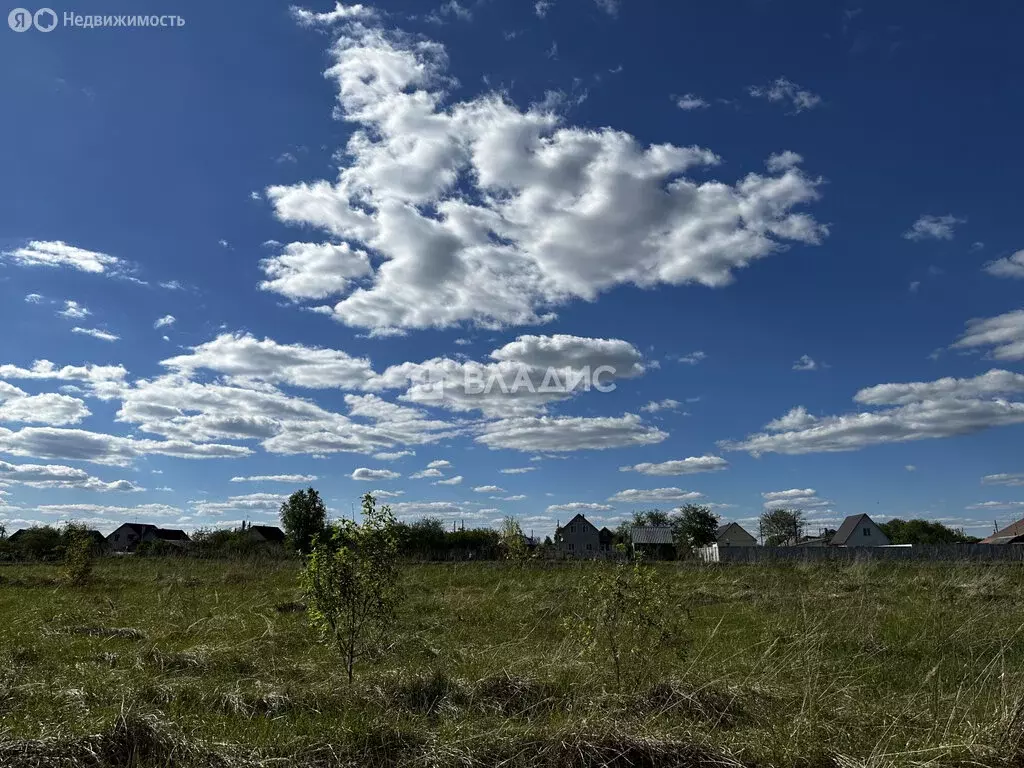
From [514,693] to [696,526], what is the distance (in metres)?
87.7

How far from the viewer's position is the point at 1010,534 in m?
68.8

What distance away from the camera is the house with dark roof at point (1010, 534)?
215ft

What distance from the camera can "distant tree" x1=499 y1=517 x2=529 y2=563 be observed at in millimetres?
30380

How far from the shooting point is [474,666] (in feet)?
24.4

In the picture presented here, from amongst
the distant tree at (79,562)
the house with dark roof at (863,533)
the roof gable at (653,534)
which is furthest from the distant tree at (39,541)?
the house with dark roof at (863,533)

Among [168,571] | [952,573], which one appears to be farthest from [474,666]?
[168,571]

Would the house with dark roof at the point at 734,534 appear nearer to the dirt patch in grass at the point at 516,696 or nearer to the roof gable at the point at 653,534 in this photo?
the roof gable at the point at 653,534

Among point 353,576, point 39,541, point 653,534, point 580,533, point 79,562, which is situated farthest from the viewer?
point 580,533

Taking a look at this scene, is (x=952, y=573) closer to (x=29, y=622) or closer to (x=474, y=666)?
(x=474, y=666)

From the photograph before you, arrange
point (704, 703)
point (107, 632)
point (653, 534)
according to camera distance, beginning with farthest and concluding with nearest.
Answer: point (653, 534)
point (107, 632)
point (704, 703)

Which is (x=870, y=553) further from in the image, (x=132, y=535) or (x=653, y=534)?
(x=132, y=535)

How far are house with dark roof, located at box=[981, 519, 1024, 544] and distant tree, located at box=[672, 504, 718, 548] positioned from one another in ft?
100

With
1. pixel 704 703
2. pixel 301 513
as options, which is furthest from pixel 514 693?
pixel 301 513

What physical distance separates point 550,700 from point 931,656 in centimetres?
597
